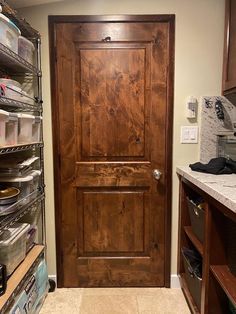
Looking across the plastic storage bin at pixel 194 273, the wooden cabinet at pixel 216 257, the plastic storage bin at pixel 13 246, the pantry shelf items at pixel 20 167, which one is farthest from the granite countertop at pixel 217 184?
the plastic storage bin at pixel 13 246

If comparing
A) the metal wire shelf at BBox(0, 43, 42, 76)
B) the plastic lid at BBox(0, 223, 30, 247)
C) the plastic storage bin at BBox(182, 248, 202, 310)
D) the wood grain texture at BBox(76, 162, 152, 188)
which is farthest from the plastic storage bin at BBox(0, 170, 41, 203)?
the plastic storage bin at BBox(182, 248, 202, 310)

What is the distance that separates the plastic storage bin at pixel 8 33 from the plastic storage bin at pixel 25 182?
0.76m

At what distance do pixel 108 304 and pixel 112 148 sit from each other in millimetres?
1133

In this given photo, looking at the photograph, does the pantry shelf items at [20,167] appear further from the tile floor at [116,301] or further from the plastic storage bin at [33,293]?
the tile floor at [116,301]

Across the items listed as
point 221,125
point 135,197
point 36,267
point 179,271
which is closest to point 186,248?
point 179,271

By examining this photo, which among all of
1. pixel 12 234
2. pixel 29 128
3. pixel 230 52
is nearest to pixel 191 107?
pixel 230 52

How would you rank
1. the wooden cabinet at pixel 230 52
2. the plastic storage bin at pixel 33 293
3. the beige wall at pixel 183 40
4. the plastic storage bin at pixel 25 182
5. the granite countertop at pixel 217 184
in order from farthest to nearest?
the beige wall at pixel 183 40, the wooden cabinet at pixel 230 52, the plastic storage bin at pixel 25 182, the plastic storage bin at pixel 33 293, the granite countertop at pixel 217 184

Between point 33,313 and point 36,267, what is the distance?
276 mm

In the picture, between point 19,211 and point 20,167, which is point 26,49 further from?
point 19,211

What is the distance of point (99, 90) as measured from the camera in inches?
75.5

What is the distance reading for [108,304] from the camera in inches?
73.3

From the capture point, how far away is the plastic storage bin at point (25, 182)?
160cm

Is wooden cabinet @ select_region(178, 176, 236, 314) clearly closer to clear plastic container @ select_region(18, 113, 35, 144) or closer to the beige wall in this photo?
the beige wall

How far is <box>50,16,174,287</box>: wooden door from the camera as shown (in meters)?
1.87
